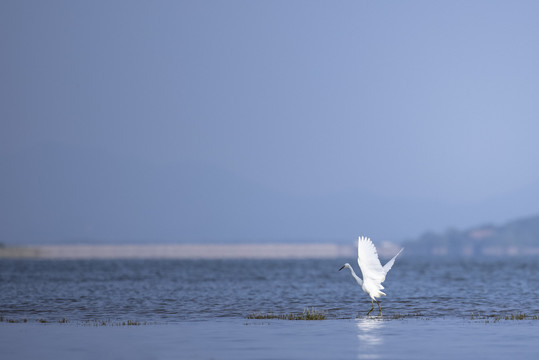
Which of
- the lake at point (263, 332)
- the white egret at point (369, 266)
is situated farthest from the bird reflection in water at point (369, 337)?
the white egret at point (369, 266)

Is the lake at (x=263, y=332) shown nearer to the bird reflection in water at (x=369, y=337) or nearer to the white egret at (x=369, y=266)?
the bird reflection in water at (x=369, y=337)

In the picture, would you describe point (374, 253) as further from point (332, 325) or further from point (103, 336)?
point (103, 336)

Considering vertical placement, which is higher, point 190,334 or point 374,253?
point 374,253

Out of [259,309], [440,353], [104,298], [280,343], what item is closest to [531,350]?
[440,353]

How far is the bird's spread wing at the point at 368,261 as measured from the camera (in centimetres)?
3191

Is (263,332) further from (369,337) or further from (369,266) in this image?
(369,266)

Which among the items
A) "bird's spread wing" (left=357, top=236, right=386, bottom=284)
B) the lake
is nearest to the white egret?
"bird's spread wing" (left=357, top=236, right=386, bottom=284)

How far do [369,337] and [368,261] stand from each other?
24.2ft

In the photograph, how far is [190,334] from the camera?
26406 mm

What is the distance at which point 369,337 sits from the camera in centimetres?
2495

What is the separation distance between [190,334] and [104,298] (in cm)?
2613

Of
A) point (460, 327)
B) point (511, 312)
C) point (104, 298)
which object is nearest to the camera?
point (460, 327)

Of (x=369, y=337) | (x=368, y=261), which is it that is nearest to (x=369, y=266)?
(x=368, y=261)

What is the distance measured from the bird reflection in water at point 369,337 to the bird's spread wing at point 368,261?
1.50 m
